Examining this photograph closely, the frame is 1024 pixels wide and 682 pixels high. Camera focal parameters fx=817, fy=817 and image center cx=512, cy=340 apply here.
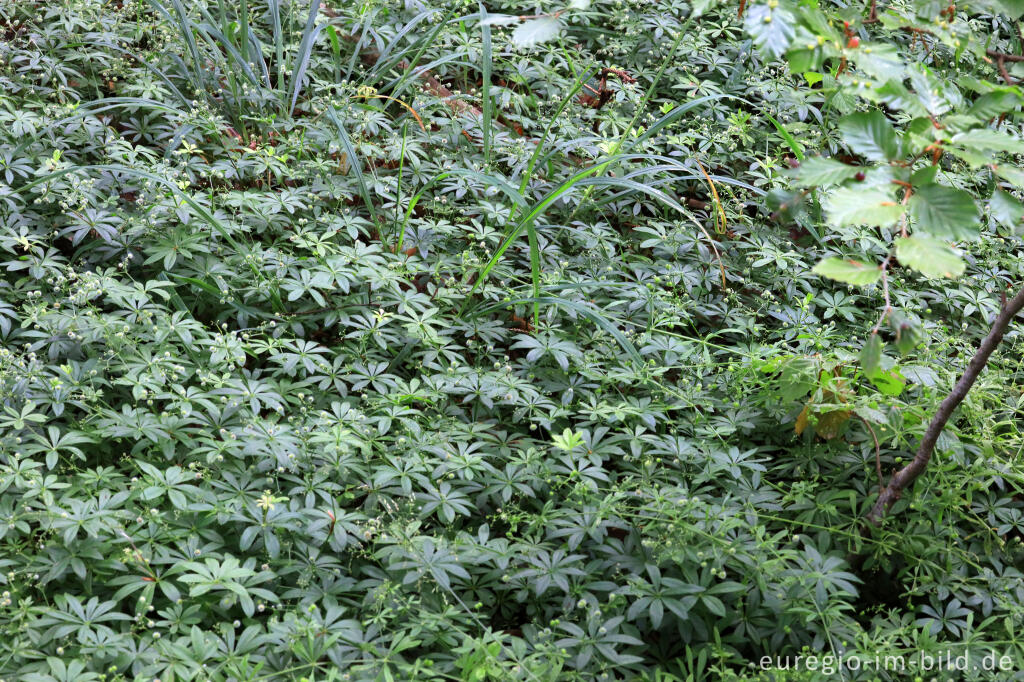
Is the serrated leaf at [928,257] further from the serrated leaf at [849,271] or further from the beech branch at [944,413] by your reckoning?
the beech branch at [944,413]

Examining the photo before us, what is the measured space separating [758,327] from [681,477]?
31.0 inches

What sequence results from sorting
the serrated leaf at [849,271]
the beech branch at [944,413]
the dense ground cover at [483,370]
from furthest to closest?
the beech branch at [944,413], the dense ground cover at [483,370], the serrated leaf at [849,271]

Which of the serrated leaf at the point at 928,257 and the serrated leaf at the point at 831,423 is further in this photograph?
the serrated leaf at the point at 831,423

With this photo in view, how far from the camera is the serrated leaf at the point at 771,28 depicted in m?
1.45

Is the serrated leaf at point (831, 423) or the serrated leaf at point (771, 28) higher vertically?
the serrated leaf at point (771, 28)

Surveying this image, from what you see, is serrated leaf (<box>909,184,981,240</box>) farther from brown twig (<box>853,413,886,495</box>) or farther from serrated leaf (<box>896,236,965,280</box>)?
brown twig (<box>853,413,886,495</box>)

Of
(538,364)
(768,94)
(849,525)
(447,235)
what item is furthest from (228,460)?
(768,94)

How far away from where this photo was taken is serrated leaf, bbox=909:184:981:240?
1433 millimetres

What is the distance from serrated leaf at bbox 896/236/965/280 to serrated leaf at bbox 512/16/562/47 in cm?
77

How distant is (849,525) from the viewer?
2498 millimetres

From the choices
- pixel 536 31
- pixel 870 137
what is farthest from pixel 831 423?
pixel 536 31

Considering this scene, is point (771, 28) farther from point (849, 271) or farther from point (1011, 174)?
point (1011, 174)

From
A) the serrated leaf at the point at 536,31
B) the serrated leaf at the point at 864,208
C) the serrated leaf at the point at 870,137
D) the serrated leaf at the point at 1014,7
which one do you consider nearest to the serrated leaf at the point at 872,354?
the serrated leaf at the point at 864,208

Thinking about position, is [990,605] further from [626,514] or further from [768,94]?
[768,94]
